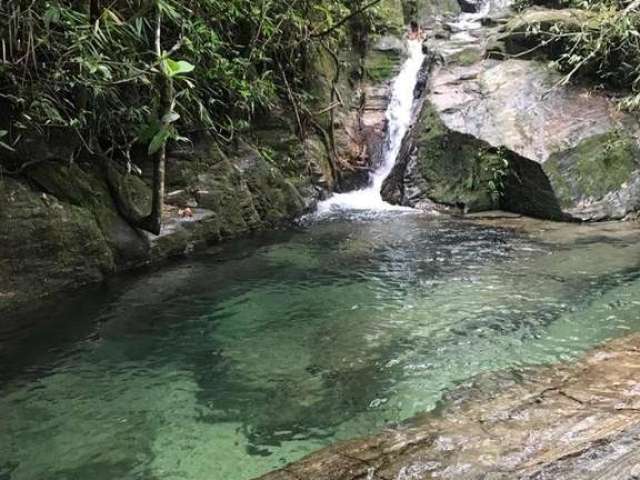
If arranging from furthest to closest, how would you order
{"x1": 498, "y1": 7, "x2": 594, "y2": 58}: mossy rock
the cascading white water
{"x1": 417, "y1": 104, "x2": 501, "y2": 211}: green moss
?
1. the cascading white water
2. {"x1": 498, "y1": 7, "x2": 594, "y2": 58}: mossy rock
3. {"x1": 417, "y1": 104, "x2": 501, "y2": 211}: green moss

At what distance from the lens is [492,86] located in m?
10.1

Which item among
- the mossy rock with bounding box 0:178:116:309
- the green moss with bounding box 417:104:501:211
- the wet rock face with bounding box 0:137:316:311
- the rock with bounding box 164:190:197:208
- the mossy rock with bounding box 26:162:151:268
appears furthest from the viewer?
the green moss with bounding box 417:104:501:211

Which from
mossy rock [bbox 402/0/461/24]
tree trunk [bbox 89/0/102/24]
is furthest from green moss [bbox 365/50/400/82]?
tree trunk [bbox 89/0/102/24]

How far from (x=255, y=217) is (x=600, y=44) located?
5618 mm

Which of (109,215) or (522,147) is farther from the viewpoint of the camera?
A: (522,147)

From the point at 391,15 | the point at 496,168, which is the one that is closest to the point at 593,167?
the point at 496,168

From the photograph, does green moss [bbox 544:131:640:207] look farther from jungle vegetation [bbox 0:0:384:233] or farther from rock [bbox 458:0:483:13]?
rock [bbox 458:0:483:13]

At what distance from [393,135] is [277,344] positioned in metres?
7.23

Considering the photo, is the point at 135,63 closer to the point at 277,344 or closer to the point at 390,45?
the point at 277,344

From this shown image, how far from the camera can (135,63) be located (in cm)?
574

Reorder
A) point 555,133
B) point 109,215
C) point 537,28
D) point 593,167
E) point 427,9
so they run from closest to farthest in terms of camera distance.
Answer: point 109,215 → point 593,167 → point 555,133 → point 537,28 → point 427,9

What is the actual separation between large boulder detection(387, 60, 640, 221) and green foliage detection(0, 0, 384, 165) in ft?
8.90

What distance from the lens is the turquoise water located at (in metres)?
3.33

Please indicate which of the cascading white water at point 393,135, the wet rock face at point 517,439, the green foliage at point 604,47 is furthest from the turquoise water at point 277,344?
the green foliage at point 604,47
